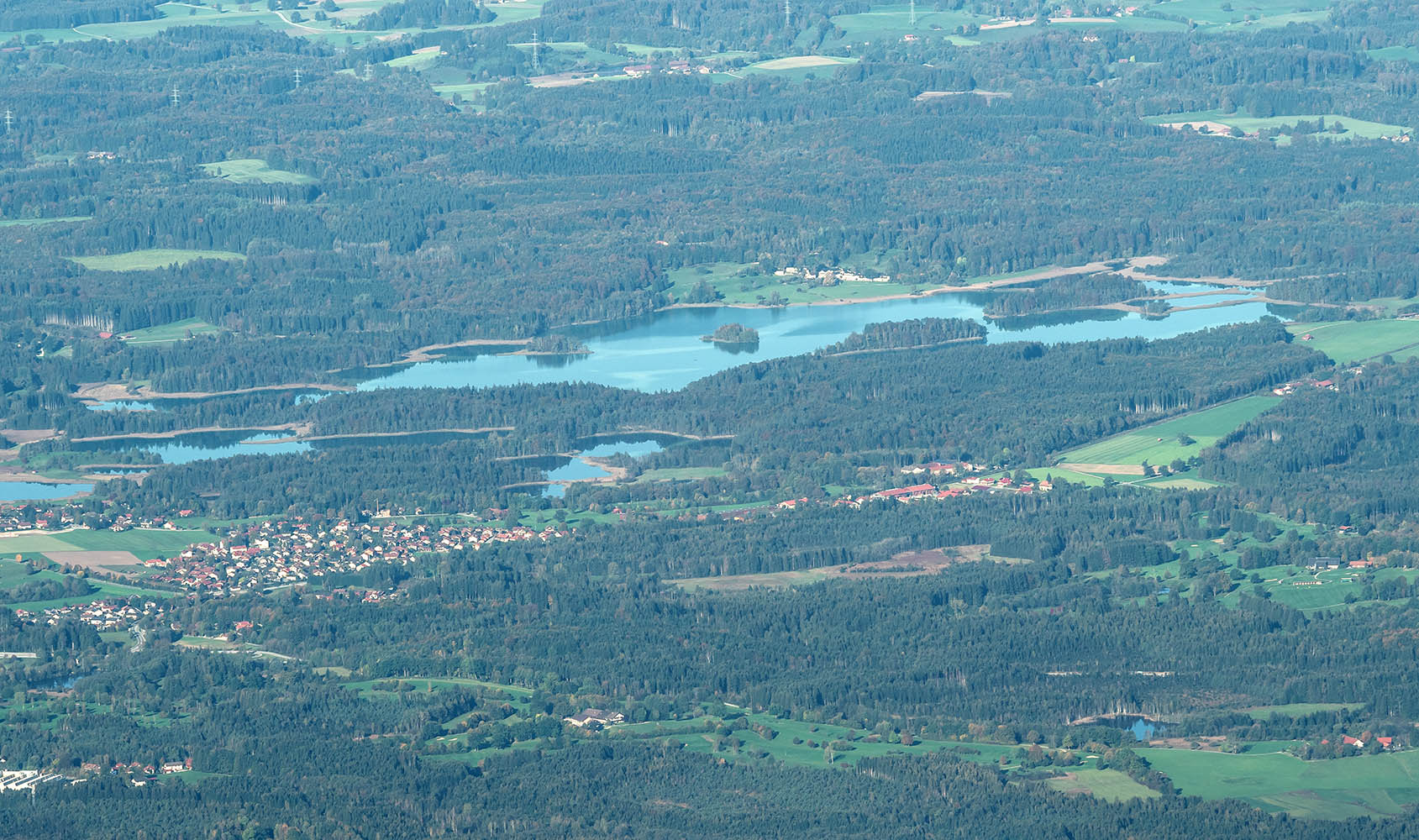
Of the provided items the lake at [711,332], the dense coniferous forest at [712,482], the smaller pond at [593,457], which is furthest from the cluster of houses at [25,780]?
the lake at [711,332]

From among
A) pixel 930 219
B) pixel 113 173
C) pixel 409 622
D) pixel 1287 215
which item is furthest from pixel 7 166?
pixel 409 622

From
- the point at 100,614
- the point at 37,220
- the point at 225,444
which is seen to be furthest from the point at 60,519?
the point at 37,220

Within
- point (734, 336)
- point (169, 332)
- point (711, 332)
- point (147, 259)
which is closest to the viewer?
point (734, 336)

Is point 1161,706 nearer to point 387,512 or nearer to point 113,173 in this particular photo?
point 387,512

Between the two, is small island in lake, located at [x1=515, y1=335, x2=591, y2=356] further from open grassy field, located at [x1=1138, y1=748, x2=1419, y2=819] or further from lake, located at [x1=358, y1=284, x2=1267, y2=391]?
open grassy field, located at [x1=1138, y1=748, x2=1419, y2=819]

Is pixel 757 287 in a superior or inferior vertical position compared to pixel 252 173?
inferior

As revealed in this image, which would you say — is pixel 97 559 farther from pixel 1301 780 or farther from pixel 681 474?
pixel 1301 780

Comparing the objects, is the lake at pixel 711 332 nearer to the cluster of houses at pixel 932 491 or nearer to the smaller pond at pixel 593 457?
the smaller pond at pixel 593 457
